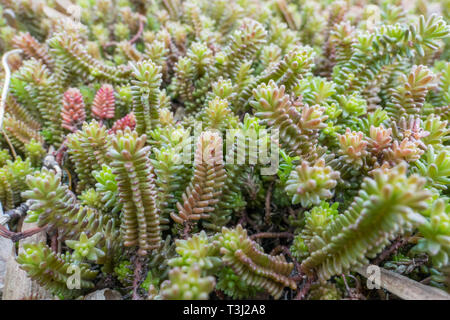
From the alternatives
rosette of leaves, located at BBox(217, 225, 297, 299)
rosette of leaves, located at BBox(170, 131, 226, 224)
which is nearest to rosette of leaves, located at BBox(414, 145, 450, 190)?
rosette of leaves, located at BBox(217, 225, 297, 299)

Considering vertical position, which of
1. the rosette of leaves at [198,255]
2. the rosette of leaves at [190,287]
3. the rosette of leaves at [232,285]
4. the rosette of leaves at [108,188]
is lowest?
the rosette of leaves at [232,285]

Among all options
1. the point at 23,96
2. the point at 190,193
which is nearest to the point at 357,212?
the point at 190,193

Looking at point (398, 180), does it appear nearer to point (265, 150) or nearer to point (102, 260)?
point (265, 150)

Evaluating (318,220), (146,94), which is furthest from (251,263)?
(146,94)

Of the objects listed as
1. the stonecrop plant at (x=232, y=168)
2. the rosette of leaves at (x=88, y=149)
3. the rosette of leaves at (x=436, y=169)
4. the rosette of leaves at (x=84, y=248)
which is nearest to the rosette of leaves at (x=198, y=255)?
the stonecrop plant at (x=232, y=168)

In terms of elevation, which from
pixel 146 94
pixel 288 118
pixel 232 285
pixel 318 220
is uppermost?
pixel 146 94

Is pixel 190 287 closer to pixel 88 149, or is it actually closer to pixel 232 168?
pixel 232 168

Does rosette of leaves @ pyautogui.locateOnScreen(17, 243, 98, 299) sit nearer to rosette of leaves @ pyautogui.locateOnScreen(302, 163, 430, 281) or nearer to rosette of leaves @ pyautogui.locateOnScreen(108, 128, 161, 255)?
rosette of leaves @ pyautogui.locateOnScreen(108, 128, 161, 255)

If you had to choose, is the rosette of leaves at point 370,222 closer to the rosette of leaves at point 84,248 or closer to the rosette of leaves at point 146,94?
the rosette of leaves at point 84,248
